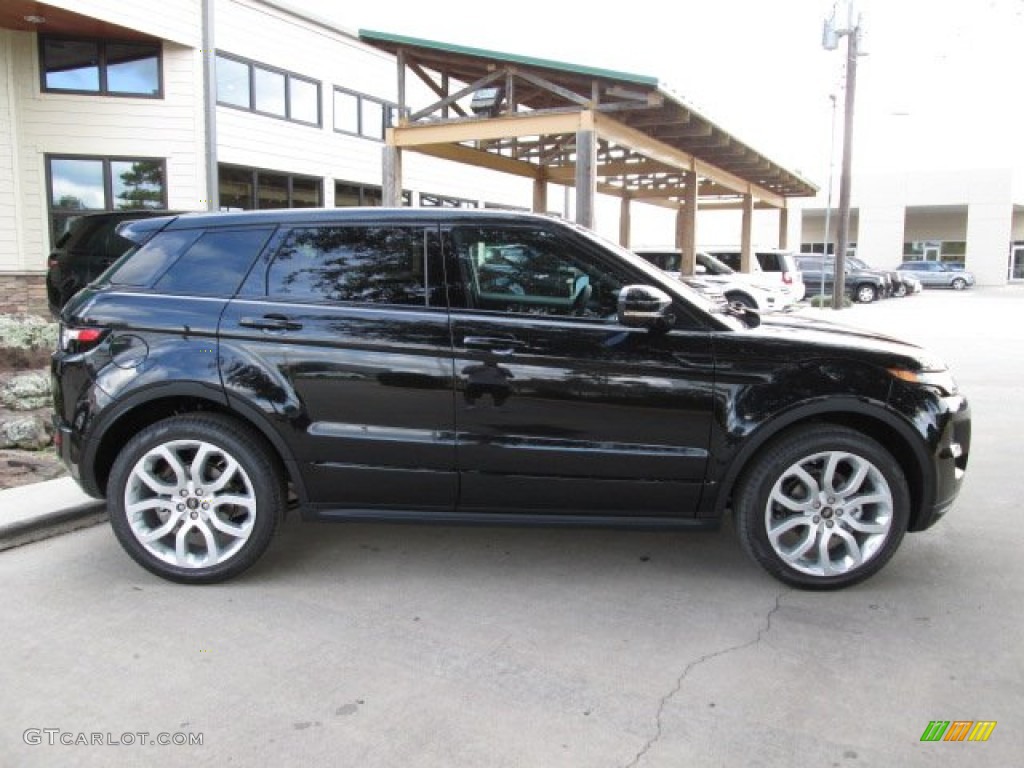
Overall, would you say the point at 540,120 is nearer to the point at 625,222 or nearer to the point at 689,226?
the point at 689,226

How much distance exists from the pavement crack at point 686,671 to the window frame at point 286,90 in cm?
1575

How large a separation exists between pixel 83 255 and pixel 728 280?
1504 centimetres

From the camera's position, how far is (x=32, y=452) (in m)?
6.62

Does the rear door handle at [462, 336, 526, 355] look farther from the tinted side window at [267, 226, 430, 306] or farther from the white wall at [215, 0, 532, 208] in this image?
the white wall at [215, 0, 532, 208]

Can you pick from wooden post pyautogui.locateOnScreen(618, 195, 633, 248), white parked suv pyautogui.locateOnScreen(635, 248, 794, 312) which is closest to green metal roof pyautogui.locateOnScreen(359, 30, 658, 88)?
white parked suv pyautogui.locateOnScreen(635, 248, 794, 312)

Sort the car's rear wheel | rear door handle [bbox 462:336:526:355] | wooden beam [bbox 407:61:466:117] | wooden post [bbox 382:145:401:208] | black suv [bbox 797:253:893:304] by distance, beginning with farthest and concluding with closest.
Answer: black suv [bbox 797:253:893:304]
the car's rear wheel
wooden post [bbox 382:145:401:208]
wooden beam [bbox 407:61:466:117]
rear door handle [bbox 462:336:526:355]

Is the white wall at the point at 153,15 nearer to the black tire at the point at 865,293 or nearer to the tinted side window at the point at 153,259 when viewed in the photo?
the tinted side window at the point at 153,259

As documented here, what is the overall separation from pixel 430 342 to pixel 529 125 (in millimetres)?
10406

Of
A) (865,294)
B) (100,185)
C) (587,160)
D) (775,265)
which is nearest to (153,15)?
(100,185)

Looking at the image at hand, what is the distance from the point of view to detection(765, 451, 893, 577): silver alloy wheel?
3885 millimetres

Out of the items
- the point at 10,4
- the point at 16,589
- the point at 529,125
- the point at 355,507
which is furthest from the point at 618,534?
the point at 10,4

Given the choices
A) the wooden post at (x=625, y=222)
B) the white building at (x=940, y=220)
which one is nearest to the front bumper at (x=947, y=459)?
the wooden post at (x=625, y=222)

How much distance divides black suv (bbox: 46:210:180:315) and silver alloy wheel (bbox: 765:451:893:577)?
265 inches

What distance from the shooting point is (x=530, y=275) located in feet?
13.2
